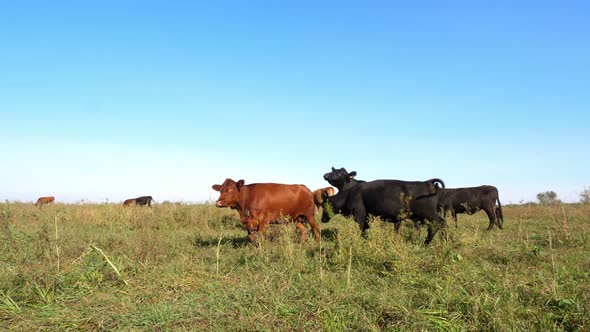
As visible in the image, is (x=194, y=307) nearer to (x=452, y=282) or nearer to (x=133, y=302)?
(x=133, y=302)

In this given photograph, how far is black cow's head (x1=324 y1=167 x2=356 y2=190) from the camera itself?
1180 cm

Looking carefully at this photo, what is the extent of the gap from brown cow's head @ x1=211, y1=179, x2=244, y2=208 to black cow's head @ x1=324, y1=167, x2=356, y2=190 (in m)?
3.32

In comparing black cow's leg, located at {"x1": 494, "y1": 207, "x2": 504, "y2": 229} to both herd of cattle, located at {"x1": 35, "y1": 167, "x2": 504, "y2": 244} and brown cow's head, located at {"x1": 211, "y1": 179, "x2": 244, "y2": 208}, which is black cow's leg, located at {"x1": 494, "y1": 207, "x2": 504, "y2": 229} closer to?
herd of cattle, located at {"x1": 35, "y1": 167, "x2": 504, "y2": 244}

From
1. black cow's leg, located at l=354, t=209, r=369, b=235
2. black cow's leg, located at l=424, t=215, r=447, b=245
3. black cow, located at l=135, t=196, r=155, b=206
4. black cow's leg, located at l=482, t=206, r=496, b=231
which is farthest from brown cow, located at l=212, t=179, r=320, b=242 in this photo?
black cow, located at l=135, t=196, r=155, b=206

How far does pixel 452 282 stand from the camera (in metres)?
4.69

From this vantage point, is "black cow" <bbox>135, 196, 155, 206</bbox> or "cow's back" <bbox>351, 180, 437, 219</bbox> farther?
"black cow" <bbox>135, 196, 155, 206</bbox>

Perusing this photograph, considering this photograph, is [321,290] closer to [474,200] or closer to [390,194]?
[390,194]

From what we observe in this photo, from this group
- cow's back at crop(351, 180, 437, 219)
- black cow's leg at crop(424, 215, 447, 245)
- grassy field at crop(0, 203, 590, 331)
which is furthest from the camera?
cow's back at crop(351, 180, 437, 219)

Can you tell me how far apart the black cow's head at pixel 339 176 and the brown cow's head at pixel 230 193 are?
3.32 metres

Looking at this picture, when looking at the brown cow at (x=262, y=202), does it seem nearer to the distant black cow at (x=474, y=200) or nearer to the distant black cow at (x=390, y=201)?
the distant black cow at (x=390, y=201)

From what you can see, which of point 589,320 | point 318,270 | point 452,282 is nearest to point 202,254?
point 318,270

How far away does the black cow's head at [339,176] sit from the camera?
38.7ft

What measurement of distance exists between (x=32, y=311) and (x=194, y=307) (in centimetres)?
167

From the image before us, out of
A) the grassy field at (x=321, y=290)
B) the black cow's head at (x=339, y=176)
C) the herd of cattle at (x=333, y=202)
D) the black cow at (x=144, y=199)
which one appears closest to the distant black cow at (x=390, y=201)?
the herd of cattle at (x=333, y=202)
